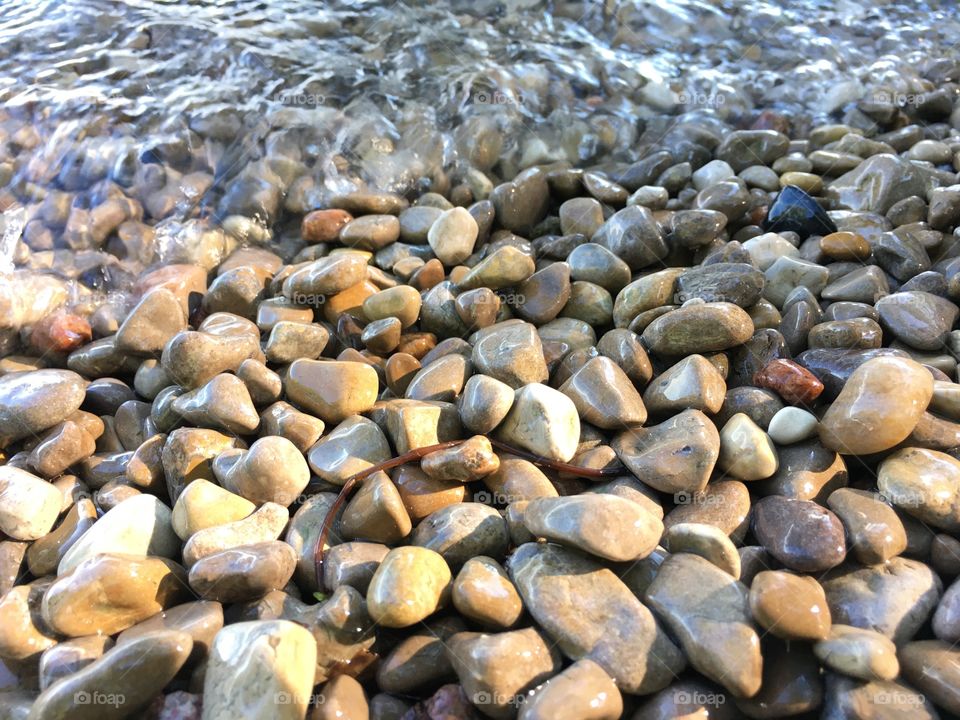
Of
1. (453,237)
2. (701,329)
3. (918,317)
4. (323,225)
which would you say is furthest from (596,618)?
(323,225)

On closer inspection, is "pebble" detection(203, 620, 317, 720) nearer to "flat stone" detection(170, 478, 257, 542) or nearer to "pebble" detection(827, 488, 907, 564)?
"flat stone" detection(170, 478, 257, 542)

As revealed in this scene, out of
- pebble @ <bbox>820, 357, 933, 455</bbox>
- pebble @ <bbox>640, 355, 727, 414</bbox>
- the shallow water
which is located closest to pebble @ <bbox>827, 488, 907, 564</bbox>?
pebble @ <bbox>820, 357, 933, 455</bbox>

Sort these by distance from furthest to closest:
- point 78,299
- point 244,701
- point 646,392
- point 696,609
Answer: point 78,299 → point 646,392 → point 696,609 → point 244,701

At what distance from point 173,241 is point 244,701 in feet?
9.03

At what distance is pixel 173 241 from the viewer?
12.0 ft

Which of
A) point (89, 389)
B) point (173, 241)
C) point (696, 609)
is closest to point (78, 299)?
point (173, 241)

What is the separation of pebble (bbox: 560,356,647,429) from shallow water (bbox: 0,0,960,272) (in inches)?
83.3

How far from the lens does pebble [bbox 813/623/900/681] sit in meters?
1.51

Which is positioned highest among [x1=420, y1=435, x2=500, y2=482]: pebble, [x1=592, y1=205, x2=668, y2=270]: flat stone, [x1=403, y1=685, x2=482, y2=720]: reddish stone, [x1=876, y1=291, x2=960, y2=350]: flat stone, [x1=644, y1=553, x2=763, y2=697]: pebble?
[x1=592, y1=205, x2=668, y2=270]: flat stone

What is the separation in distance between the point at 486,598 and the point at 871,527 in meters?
1.04

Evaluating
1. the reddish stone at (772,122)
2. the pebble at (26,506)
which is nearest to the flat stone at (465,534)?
the pebble at (26,506)

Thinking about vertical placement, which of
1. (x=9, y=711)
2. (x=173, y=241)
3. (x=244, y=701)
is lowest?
(x=9, y=711)

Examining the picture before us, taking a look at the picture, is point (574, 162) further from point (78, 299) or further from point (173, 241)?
point (78, 299)

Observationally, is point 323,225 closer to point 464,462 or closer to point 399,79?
point 399,79
